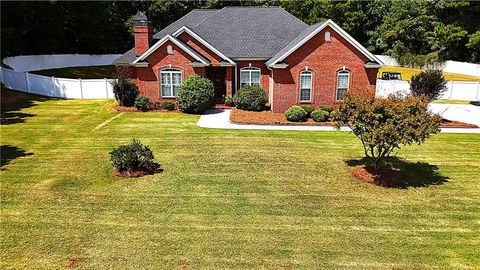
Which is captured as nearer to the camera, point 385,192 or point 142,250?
point 142,250

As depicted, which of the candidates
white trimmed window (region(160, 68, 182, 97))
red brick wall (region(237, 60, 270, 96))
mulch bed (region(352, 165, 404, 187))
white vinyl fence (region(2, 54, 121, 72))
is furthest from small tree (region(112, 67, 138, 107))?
white vinyl fence (region(2, 54, 121, 72))

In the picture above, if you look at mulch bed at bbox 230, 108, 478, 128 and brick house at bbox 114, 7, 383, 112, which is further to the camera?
brick house at bbox 114, 7, 383, 112

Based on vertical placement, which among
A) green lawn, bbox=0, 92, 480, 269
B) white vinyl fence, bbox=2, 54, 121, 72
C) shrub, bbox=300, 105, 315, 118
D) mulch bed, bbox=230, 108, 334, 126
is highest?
white vinyl fence, bbox=2, 54, 121, 72

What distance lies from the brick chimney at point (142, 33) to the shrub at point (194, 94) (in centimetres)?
504

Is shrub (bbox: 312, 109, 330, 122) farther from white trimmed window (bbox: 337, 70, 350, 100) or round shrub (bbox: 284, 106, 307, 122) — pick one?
Result: white trimmed window (bbox: 337, 70, 350, 100)

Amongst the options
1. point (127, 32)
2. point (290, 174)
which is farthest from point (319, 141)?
point (127, 32)

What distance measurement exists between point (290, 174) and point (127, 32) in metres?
58.8

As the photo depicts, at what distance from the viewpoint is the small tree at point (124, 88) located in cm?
2855

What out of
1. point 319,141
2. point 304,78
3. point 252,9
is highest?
point 252,9

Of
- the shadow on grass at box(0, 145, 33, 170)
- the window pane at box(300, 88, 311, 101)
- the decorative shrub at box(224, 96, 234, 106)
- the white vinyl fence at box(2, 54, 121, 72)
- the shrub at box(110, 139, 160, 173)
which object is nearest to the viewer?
the shrub at box(110, 139, 160, 173)

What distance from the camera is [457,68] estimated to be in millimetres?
59312

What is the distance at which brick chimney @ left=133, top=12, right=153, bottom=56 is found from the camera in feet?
96.8

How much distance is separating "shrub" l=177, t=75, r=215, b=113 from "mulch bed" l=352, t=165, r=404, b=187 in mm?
13402

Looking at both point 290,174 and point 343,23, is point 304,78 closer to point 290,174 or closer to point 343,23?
point 290,174
